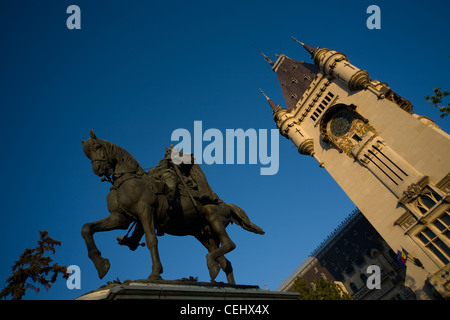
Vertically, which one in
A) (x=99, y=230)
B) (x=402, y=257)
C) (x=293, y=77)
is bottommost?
(x=99, y=230)

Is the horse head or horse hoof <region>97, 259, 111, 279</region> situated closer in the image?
horse hoof <region>97, 259, 111, 279</region>

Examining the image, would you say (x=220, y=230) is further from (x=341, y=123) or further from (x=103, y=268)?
(x=341, y=123)

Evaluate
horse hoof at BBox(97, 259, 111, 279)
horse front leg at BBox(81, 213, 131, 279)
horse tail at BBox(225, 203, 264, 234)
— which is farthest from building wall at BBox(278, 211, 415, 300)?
horse hoof at BBox(97, 259, 111, 279)

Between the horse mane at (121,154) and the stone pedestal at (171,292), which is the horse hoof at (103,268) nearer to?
the stone pedestal at (171,292)

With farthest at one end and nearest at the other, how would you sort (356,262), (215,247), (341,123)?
1. (356,262)
2. (341,123)
3. (215,247)

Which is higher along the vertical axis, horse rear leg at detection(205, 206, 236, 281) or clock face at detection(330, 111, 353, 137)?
clock face at detection(330, 111, 353, 137)

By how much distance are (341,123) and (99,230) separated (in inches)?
1338

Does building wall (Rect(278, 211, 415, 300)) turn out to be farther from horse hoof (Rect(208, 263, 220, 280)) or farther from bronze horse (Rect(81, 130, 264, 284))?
horse hoof (Rect(208, 263, 220, 280))

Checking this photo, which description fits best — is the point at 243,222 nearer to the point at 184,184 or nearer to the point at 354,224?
the point at 184,184

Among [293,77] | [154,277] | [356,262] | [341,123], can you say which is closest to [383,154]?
[341,123]

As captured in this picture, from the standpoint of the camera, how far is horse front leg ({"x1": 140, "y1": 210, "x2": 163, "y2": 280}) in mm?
6254

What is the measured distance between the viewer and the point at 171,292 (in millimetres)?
5031

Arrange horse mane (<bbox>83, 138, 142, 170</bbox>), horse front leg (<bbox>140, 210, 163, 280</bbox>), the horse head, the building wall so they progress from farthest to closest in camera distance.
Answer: the building wall
horse mane (<bbox>83, 138, 142, 170</bbox>)
the horse head
horse front leg (<bbox>140, 210, 163, 280</bbox>)
